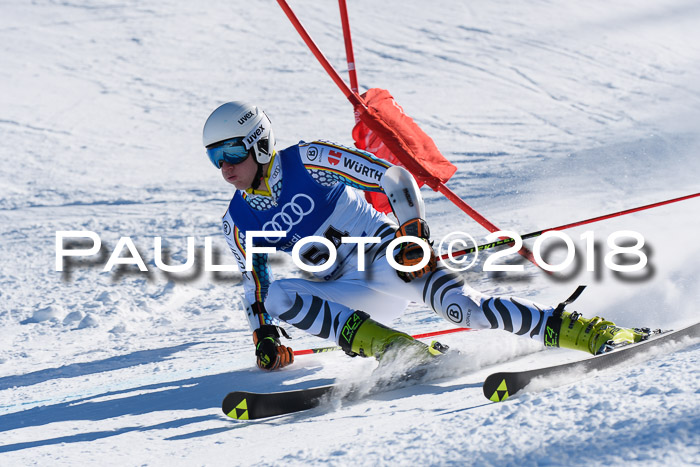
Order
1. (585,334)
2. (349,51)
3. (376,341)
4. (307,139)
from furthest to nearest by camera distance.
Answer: (307,139), (349,51), (376,341), (585,334)

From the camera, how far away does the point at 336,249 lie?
130 inches

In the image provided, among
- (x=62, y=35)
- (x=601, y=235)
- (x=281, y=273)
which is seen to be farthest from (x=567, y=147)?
(x=62, y=35)

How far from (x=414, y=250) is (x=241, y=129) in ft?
2.80

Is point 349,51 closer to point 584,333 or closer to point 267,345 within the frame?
point 267,345

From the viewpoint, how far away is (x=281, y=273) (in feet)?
18.6

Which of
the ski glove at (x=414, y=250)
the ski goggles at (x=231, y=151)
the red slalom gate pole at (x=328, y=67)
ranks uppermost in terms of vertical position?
the red slalom gate pole at (x=328, y=67)

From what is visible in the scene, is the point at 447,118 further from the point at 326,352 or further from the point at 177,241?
the point at 326,352

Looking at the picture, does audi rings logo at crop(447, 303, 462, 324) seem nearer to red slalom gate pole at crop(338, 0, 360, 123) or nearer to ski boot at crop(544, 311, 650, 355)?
ski boot at crop(544, 311, 650, 355)

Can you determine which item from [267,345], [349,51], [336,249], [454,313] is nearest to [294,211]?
[336,249]

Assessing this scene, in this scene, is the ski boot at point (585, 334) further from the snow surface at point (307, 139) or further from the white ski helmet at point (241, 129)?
the white ski helmet at point (241, 129)

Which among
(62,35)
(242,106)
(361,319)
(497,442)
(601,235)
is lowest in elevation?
(497,442)

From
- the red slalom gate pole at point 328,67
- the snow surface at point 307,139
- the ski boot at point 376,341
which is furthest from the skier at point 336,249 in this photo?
the red slalom gate pole at point 328,67

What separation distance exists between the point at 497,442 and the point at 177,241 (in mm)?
4852

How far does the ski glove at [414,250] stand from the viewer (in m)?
2.85
